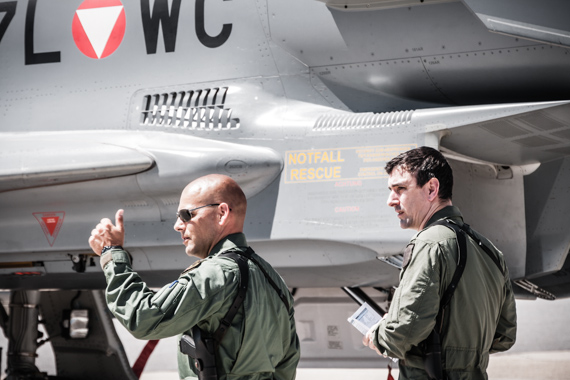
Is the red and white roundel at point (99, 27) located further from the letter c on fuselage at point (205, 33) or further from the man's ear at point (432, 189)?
the man's ear at point (432, 189)

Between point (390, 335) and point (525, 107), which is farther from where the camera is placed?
point (525, 107)

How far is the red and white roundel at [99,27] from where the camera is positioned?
6457mm

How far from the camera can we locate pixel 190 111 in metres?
6.06

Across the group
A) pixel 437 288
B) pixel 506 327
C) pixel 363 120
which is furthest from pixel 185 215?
pixel 363 120

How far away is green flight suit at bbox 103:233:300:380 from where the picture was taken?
2.38 meters

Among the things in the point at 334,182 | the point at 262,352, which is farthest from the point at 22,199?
the point at 262,352

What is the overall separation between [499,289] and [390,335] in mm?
535

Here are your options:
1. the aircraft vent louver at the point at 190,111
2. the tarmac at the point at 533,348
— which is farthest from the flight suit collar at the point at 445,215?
the tarmac at the point at 533,348

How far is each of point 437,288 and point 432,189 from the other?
43 cm

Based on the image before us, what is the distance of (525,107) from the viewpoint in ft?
15.9

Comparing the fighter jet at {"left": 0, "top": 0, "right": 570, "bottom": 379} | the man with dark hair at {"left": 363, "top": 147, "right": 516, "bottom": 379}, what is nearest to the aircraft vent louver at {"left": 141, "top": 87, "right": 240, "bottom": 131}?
the fighter jet at {"left": 0, "top": 0, "right": 570, "bottom": 379}

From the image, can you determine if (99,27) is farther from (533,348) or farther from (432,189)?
(533,348)

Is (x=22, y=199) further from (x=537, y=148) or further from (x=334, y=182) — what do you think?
(x=537, y=148)

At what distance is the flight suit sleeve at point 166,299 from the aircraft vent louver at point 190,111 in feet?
11.5
